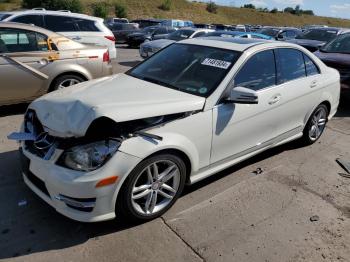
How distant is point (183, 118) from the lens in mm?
3555

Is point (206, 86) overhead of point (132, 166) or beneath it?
overhead

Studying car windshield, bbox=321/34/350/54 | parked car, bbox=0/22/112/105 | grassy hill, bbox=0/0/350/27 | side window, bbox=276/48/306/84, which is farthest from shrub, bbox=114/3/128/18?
side window, bbox=276/48/306/84

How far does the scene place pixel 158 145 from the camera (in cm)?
328

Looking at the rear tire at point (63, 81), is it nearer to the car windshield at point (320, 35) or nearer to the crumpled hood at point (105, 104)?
the crumpled hood at point (105, 104)

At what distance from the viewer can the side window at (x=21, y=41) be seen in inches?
242

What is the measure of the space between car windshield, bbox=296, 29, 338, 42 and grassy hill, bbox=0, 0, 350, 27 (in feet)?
144

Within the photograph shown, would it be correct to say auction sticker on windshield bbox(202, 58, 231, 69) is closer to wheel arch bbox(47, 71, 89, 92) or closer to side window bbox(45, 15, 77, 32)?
wheel arch bbox(47, 71, 89, 92)

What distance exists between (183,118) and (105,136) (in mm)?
794

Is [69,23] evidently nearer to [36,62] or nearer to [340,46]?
[36,62]

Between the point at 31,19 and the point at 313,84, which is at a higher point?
the point at 31,19

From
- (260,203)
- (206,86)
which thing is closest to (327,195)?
(260,203)

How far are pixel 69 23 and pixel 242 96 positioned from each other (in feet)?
24.3

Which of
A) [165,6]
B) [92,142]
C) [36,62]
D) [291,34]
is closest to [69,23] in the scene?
[36,62]

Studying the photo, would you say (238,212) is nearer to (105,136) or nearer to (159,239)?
(159,239)
